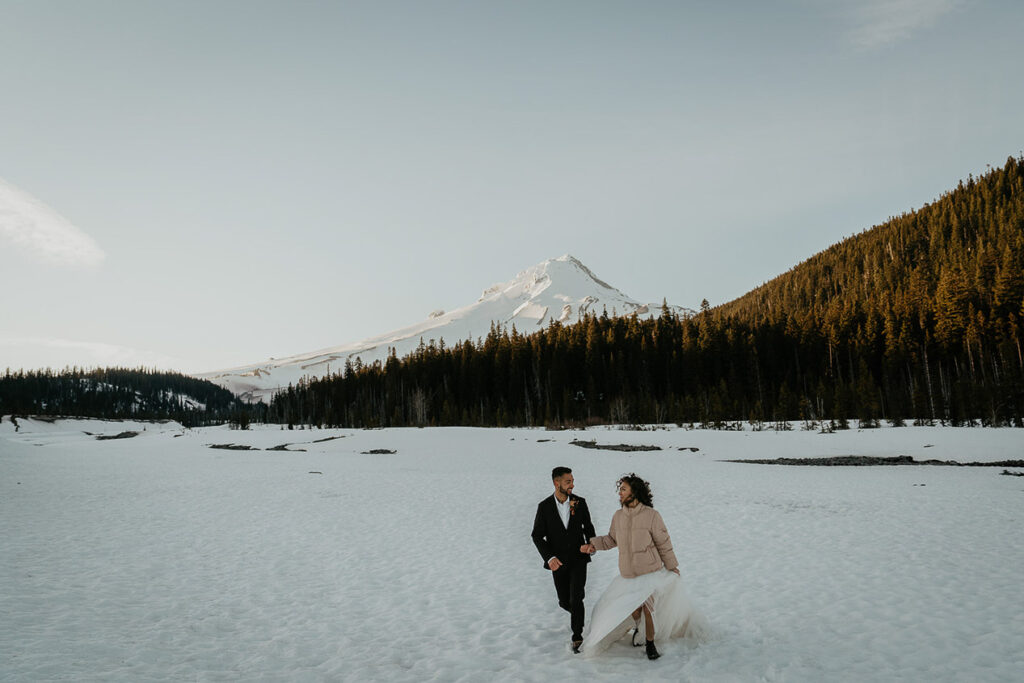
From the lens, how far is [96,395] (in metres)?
162

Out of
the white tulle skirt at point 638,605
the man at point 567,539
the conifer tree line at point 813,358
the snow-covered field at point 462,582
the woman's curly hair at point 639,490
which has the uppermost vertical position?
the conifer tree line at point 813,358

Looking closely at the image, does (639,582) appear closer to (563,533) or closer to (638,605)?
(638,605)

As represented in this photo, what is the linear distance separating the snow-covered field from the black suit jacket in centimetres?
111

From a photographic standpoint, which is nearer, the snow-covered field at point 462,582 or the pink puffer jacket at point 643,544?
the pink puffer jacket at point 643,544

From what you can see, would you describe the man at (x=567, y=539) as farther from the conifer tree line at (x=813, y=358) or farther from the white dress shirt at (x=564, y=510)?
the conifer tree line at (x=813, y=358)

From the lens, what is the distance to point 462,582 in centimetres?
908

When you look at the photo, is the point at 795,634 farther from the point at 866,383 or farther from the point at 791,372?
the point at 791,372

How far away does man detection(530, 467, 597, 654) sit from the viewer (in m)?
5.88

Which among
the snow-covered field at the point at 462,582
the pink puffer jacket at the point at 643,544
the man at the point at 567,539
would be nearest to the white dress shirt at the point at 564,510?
the man at the point at 567,539

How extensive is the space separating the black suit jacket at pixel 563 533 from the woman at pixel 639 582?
6.9 inches

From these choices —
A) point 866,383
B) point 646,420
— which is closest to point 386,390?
point 646,420

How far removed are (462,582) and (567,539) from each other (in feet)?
13.4

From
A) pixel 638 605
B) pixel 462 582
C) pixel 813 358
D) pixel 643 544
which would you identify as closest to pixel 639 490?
pixel 643 544

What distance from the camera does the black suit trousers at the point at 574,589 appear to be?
5914mm
